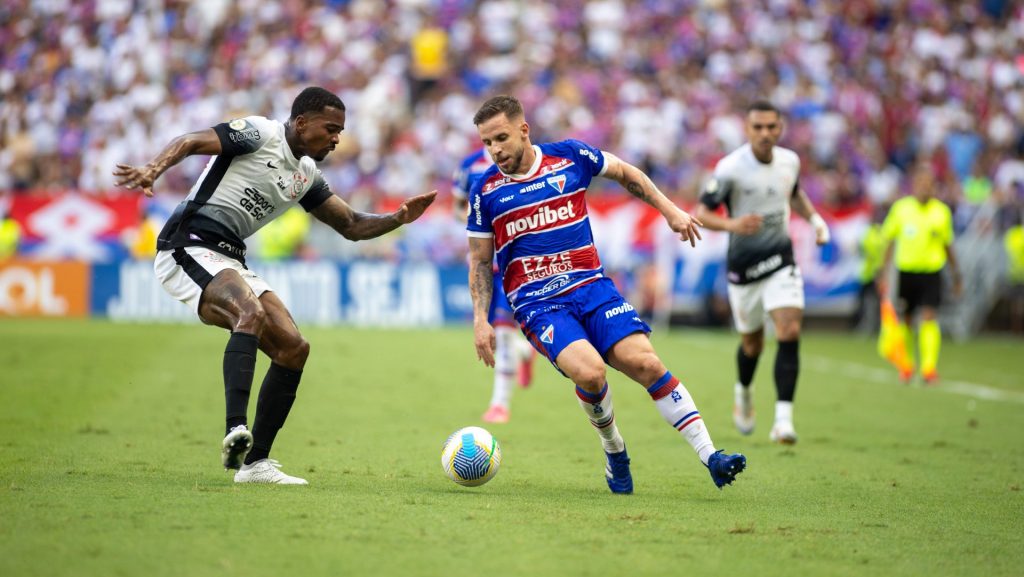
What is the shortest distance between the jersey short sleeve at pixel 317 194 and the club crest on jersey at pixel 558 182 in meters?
1.57

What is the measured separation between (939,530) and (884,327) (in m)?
11.8

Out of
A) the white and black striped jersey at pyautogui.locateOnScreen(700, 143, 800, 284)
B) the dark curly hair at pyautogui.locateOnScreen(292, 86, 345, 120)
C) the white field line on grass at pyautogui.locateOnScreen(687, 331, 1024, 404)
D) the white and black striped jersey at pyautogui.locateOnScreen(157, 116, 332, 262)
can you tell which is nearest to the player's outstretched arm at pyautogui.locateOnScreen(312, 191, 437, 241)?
the white and black striped jersey at pyautogui.locateOnScreen(157, 116, 332, 262)

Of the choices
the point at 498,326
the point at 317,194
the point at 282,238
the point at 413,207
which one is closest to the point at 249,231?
the point at 317,194

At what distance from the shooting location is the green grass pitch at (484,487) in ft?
18.2

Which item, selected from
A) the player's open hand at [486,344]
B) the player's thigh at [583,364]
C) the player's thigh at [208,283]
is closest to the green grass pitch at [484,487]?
the player's thigh at [583,364]

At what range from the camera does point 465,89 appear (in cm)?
3031

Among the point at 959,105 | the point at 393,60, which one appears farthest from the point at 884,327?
the point at 393,60

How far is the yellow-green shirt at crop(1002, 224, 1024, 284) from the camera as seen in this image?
25.3 m

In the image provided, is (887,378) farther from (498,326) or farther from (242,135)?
(242,135)

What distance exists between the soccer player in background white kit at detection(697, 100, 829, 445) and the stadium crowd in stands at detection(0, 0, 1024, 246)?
15689mm

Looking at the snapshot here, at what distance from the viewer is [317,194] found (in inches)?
328

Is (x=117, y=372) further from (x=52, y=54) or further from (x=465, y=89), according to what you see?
(x=52, y=54)

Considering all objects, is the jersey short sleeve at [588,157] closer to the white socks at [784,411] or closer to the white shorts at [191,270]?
the white shorts at [191,270]

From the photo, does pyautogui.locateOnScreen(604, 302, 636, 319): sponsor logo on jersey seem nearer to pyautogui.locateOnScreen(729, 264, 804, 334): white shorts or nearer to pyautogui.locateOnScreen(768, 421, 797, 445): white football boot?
pyautogui.locateOnScreen(768, 421, 797, 445): white football boot
